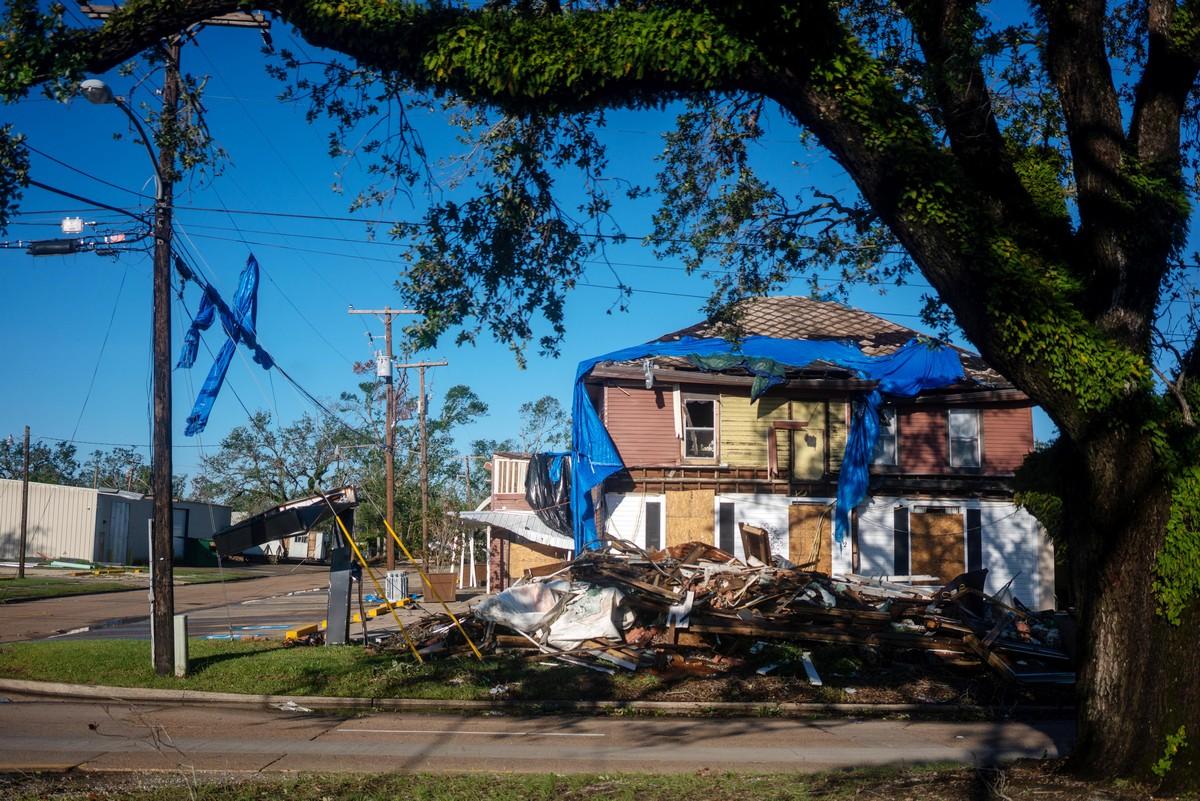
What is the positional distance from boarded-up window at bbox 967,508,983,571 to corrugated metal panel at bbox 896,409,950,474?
145cm

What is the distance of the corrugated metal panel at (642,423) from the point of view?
27.6 meters

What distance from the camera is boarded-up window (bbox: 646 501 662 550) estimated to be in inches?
1069

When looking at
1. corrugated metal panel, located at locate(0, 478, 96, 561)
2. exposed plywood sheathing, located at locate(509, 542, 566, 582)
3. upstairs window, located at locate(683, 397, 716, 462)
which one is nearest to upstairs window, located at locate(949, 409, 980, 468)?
upstairs window, located at locate(683, 397, 716, 462)

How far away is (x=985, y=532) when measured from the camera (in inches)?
1095

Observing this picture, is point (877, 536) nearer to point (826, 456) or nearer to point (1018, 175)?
point (826, 456)

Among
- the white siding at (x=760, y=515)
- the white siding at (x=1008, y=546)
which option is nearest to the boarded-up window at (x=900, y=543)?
the white siding at (x=1008, y=546)

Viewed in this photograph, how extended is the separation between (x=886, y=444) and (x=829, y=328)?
169 inches

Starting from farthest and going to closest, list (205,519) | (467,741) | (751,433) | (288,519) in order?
(205,519) < (751,433) < (288,519) < (467,741)

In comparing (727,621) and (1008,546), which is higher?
(1008,546)

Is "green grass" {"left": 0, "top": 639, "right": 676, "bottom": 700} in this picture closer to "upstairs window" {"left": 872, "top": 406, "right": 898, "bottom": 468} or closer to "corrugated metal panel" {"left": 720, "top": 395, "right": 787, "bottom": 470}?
"corrugated metal panel" {"left": 720, "top": 395, "right": 787, "bottom": 470}

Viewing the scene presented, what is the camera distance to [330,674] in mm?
14414

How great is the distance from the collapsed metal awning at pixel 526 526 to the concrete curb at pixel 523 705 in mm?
13659

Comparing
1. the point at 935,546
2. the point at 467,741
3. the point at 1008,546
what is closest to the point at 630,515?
the point at 935,546

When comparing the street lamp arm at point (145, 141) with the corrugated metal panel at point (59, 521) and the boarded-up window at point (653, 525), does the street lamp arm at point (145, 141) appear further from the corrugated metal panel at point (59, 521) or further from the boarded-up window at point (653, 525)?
the corrugated metal panel at point (59, 521)
